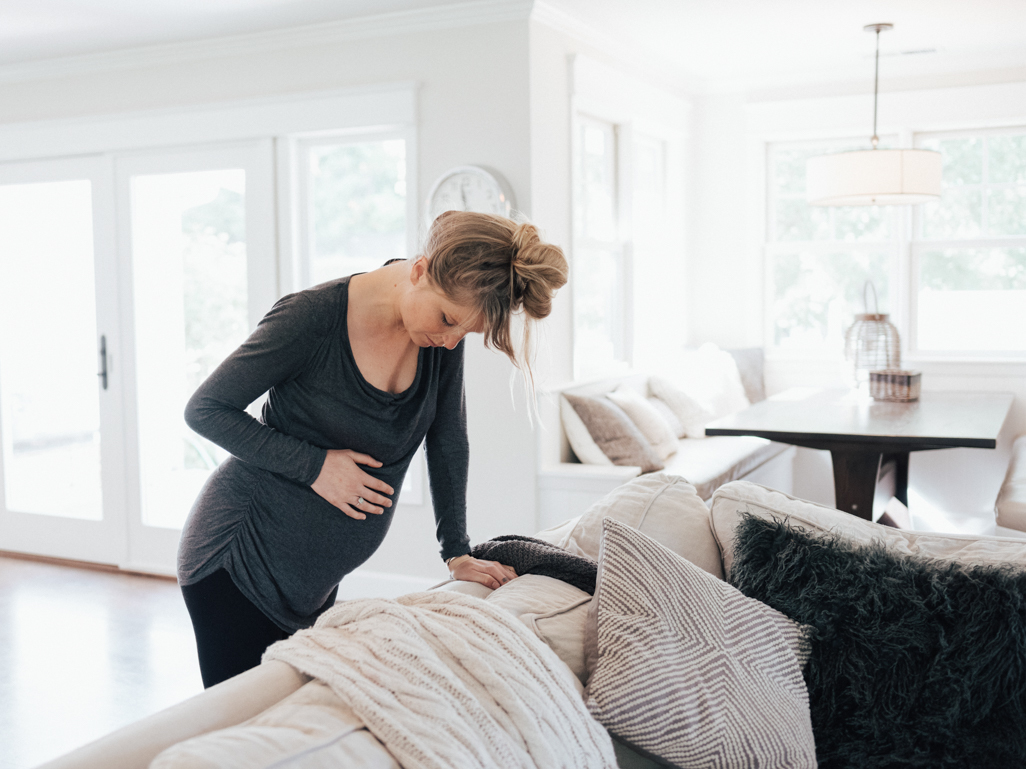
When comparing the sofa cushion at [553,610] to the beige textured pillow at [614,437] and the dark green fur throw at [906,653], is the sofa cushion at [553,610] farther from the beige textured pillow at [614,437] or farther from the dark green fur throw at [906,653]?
the beige textured pillow at [614,437]

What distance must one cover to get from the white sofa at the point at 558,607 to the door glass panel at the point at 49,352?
3569 millimetres

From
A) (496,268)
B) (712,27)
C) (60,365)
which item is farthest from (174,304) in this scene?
(496,268)

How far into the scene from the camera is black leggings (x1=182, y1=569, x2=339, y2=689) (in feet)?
5.73

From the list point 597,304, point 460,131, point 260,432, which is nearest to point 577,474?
point 597,304

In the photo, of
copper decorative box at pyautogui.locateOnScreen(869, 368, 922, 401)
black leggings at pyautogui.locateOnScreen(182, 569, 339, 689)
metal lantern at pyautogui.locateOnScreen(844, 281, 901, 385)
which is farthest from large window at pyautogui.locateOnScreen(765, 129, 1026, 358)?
black leggings at pyautogui.locateOnScreen(182, 569, 339, 689)

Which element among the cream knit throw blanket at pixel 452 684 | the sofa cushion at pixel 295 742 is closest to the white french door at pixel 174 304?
the cream knit throw blanket at pixel 452 684

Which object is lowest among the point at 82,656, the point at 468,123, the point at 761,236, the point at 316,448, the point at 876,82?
the point at 82,656

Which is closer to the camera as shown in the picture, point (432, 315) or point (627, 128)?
point (432, 315)

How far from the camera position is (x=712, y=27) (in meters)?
4.31

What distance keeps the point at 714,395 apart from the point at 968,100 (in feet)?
6.98

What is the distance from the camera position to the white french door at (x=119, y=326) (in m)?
4.40

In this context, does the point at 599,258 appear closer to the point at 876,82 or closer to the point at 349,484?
the point at 876,82

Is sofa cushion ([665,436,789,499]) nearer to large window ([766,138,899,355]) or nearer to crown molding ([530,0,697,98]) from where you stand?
large window ([766,138,899,355])

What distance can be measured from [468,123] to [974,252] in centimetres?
310
